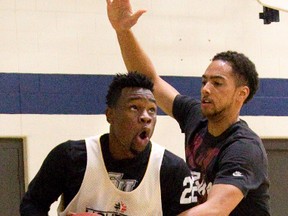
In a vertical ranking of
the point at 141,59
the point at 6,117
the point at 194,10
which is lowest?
the point at 6,117

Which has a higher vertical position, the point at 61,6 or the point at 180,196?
the point at 61,6

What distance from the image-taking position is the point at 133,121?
11.3ft

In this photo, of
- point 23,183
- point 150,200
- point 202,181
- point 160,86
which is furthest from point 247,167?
point 23,183

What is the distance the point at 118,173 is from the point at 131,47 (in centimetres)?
121

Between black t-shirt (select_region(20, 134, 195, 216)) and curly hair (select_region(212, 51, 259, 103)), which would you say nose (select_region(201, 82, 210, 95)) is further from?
black t-shirt (select_region(20, 134, 195, 216))

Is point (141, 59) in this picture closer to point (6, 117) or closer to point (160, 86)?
point (160, 86)

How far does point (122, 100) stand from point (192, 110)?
1081mm

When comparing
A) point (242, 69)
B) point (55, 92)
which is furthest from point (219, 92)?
point (55, 92)

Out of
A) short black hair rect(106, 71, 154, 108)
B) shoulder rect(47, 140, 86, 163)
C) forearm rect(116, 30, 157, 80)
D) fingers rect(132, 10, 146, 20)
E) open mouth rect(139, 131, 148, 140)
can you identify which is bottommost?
shoulder rect(47, 140, 86, 163)

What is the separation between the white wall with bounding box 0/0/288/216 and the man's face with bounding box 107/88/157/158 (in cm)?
236

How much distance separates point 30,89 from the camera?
5820 millimetres

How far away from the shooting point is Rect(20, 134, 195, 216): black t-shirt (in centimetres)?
350

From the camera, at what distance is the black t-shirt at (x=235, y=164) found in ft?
12.7

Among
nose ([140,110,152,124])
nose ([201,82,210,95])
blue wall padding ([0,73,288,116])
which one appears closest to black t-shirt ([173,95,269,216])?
nose ([201,82,210,95])
